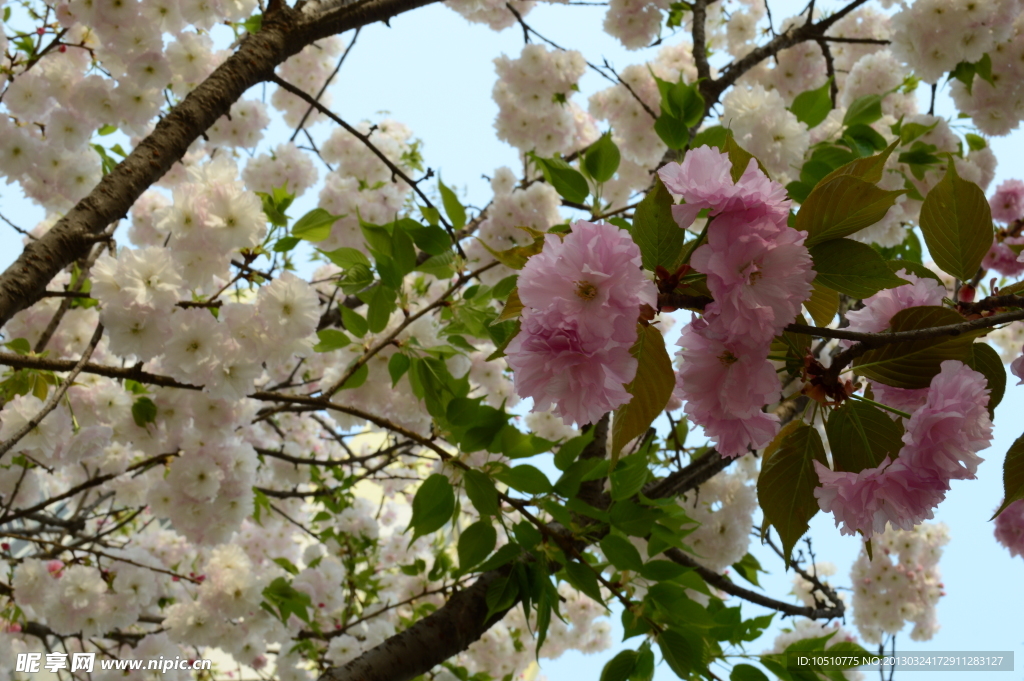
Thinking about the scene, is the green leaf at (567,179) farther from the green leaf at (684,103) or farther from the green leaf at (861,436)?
the green leaf at (861,436)

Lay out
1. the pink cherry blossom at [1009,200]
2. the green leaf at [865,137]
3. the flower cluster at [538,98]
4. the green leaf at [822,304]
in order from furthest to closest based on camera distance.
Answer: the flower cluster at [538,98]
the pink cherry blossom at [1009,200]
the green leaf at [865,137]
the green leaf at [822,304]

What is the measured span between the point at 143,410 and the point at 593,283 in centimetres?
A: 136

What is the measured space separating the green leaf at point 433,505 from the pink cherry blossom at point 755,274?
741mm

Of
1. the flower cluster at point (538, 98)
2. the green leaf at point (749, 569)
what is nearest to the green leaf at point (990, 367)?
the green leaf at point (749, 569)

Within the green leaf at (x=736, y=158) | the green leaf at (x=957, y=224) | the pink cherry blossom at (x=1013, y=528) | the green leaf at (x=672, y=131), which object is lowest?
the pink cherry blossom at (x=1013, y=528)

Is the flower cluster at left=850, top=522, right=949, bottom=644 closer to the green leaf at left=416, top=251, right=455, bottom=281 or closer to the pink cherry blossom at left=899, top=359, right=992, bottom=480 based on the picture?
the green leaf at left=416, top=251, right=455, bottom=281

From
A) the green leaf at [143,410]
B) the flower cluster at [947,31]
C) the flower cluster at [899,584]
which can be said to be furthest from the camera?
the flower cluster at [899,584]

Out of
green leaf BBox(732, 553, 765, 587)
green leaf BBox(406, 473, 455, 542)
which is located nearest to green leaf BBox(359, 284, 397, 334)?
green leaf BBox(406, 473, 455, 542)

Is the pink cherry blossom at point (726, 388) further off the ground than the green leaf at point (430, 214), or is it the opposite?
the green leaf at point (430, 214)

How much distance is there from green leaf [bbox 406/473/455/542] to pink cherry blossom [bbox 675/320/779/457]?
2.12ft

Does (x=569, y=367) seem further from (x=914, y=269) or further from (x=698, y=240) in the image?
(x=914, y=269)

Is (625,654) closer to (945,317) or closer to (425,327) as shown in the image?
(425,327)

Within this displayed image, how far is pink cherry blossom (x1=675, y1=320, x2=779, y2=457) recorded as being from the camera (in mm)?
489

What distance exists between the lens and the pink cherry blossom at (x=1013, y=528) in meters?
0.77
